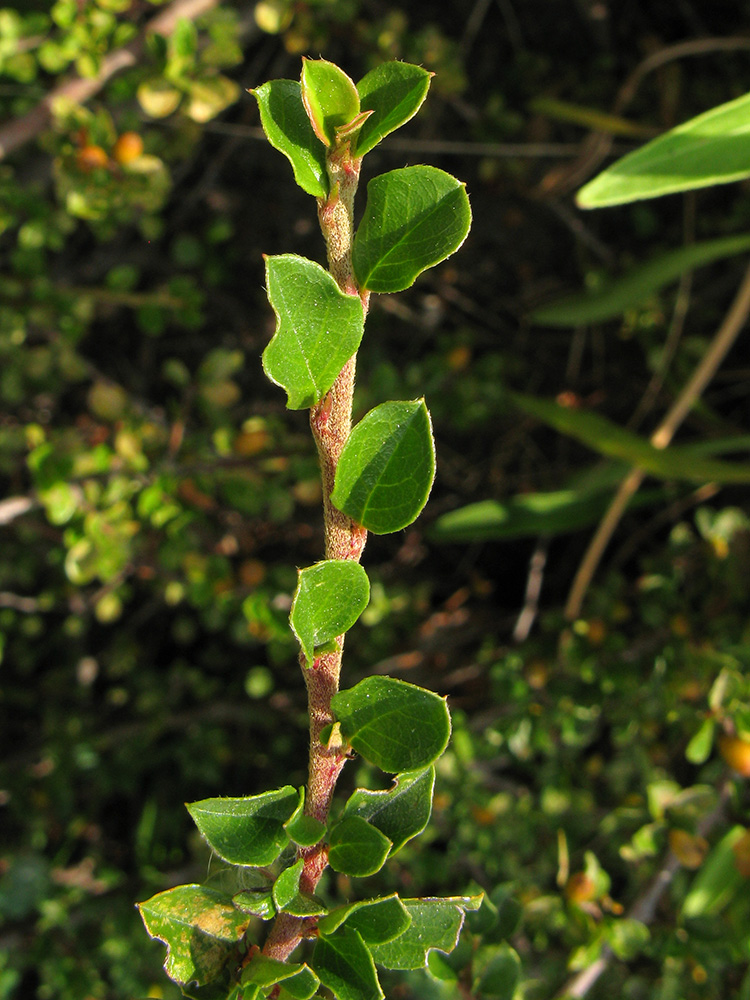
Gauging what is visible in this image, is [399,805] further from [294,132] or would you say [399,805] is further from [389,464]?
[294,132]

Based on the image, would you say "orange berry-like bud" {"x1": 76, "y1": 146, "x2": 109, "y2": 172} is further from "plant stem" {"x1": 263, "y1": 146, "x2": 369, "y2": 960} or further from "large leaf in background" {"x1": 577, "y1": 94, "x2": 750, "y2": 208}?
"plant stem" {"x1": 263, "y1": 146, "x2": 369, "y2": 960}

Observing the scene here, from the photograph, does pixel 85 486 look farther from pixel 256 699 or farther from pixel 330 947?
pixel 330 947

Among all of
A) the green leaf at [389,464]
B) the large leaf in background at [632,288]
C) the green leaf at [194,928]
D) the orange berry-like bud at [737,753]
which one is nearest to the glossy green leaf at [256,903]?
the green leaf at [194,928]

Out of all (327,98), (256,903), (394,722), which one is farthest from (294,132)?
(256,903)

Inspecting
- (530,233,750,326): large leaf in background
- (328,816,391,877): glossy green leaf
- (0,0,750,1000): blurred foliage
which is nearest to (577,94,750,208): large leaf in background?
(0,0,750,1000): blurred foliage

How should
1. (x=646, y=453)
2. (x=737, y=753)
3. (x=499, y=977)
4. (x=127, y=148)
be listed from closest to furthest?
(x=499, y=977) → (x=737, y=753) → (x=127, y=148) → (x=646, y=453)

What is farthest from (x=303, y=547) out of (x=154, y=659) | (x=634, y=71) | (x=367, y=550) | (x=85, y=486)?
(x=634, y=71)
